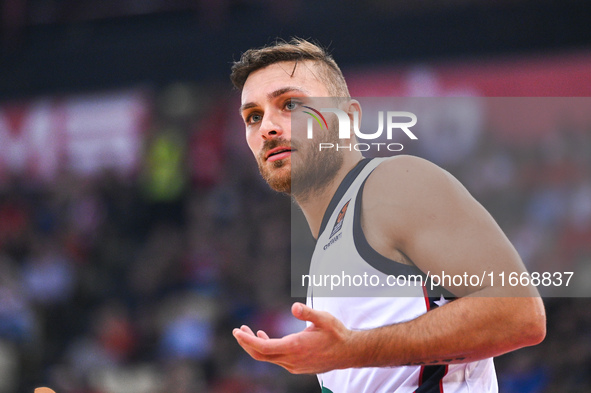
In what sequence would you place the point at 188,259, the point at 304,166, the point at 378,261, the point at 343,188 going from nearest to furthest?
the point at 378,261, the point at 343,188, the point at 304,166, the point at 188,259

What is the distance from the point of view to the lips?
2.71 metres

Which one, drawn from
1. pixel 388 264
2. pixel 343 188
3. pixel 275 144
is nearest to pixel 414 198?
pixel 388 264

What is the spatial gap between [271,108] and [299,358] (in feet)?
4.19

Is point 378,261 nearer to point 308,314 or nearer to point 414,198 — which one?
point 414,198

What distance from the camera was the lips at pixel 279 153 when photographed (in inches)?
107

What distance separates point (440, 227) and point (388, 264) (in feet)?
0.72

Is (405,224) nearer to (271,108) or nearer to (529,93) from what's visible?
(271,108)

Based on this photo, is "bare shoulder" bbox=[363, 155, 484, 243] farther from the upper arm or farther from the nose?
the nose

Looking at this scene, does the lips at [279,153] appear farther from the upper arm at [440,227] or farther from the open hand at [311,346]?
the open hand at [311,346]

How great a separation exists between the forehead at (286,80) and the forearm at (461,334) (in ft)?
4.03

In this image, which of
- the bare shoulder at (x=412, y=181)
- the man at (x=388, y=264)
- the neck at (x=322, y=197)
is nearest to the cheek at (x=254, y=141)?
the man at (x=388, y=264)

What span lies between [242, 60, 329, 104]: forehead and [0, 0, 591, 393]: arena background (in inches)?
162

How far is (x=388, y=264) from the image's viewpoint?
7.04 feet

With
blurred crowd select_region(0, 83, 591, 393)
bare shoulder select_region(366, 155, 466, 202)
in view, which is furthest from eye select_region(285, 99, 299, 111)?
blurred crowd select_region(0, 83, 591, 393)
